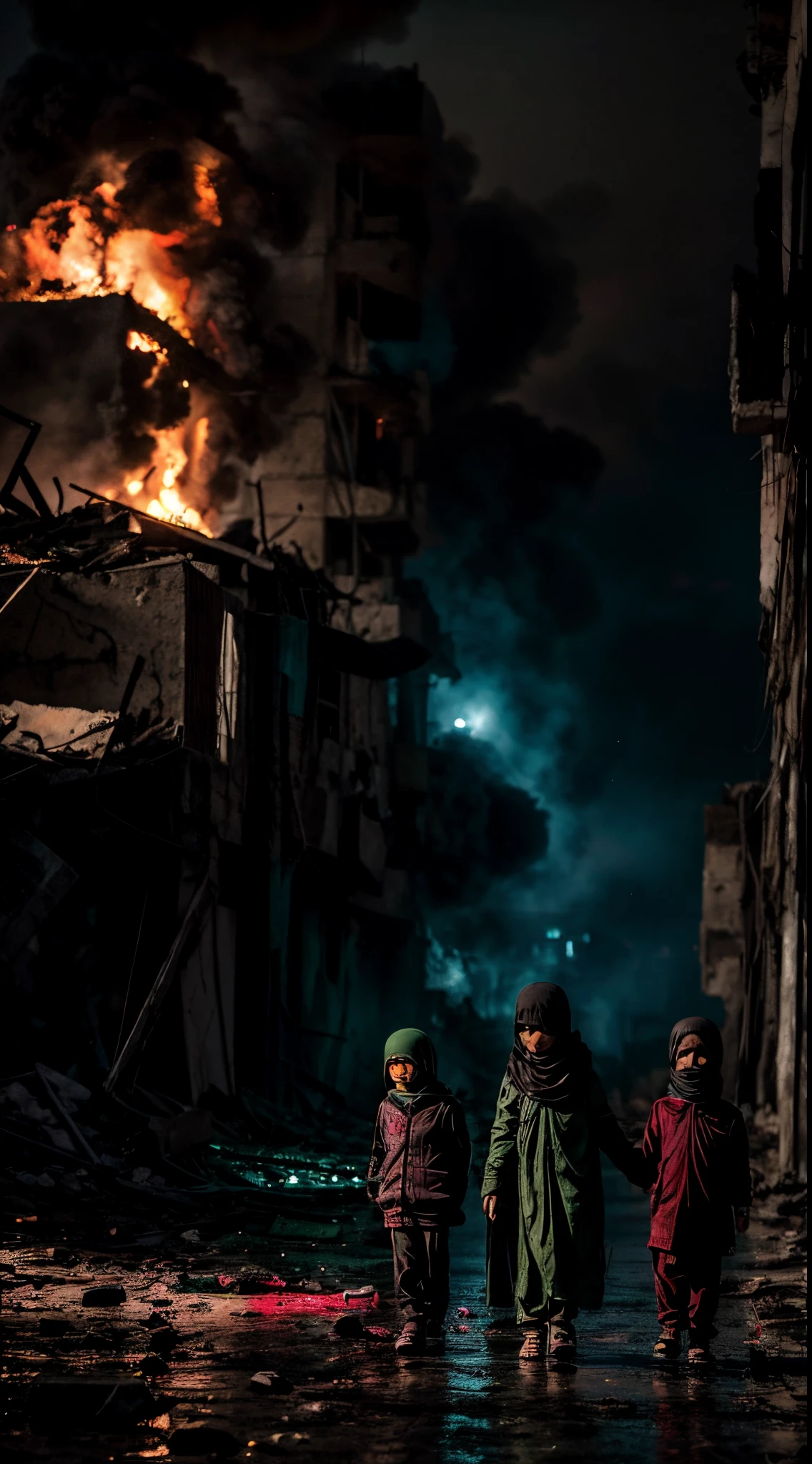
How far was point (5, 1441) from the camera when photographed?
4.49m

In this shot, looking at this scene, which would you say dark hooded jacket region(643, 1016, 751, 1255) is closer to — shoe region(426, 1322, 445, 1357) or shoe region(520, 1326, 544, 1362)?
shoe region(520, 1326, 544, 1362)

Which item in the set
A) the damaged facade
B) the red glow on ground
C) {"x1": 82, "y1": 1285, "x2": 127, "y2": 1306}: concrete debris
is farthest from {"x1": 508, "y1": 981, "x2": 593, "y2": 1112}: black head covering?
the damaged facade

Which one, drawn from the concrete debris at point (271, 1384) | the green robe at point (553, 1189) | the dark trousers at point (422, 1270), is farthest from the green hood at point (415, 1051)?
the concrete debris at point (271, 1384)

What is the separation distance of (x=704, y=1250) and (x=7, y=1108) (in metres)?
8.85

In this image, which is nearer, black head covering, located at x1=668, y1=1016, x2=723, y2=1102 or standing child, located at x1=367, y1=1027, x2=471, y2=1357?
black head covering, located at x1=668, y1=1016, x2=723, y2=1102

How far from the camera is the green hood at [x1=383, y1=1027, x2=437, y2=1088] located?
714cm

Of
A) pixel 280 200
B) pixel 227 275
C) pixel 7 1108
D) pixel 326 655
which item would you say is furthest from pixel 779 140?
pixel 280 200

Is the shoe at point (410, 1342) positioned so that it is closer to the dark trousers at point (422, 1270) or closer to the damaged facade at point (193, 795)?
the dark trousers at point (422, 1270)

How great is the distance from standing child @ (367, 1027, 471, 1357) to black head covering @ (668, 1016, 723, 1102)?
1.06m

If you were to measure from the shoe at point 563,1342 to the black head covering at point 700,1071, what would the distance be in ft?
3.76

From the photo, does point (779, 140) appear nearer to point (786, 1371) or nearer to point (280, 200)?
point (786, 1371)

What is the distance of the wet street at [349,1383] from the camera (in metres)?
4.54

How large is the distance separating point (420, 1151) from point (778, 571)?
31.5 feet

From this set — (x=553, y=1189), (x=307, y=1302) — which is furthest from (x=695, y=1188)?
(x=307, y=1302)
